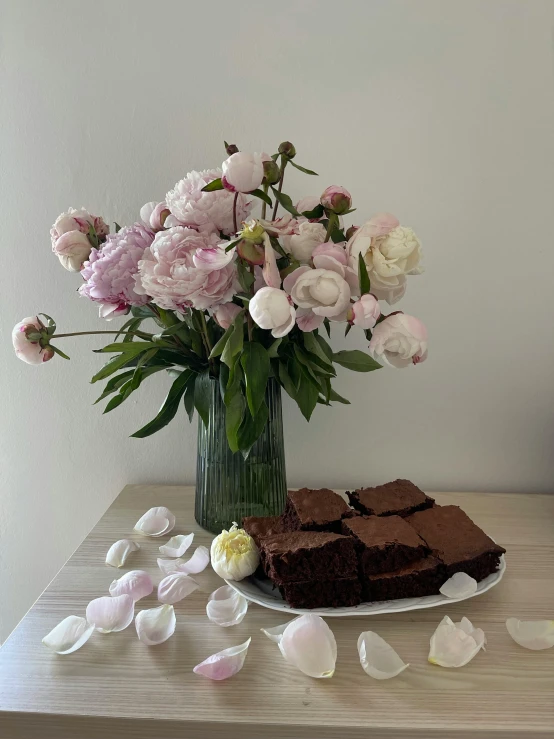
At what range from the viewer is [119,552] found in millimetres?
767

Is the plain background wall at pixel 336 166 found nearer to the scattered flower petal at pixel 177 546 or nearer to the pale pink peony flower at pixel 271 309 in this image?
the scattered flower petal at pixel 177 546

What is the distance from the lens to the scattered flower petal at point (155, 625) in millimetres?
603

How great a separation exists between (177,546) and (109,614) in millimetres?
183

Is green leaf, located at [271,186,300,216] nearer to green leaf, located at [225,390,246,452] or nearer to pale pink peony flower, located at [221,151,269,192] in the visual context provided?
pale pink peony flower, located at [221,151,269,192]

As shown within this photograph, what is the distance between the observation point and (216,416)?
0.79 metres

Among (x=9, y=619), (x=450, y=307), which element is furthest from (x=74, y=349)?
(x=450, y=307)

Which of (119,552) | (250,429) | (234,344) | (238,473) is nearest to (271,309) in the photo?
(234,344)

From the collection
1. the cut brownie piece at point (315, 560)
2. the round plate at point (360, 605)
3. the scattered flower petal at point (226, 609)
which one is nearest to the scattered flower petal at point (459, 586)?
the round plate at point (360, 605)

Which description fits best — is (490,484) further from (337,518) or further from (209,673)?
(209,673)

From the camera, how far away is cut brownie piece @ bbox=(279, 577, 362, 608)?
0.64 m

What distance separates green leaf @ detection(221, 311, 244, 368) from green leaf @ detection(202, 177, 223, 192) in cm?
14

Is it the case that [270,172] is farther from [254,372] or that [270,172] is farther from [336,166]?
[336,166]

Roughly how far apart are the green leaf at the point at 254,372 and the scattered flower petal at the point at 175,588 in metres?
0.21

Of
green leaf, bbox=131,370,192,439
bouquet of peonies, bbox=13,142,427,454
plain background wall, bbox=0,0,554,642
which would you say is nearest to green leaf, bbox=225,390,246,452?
bouquet of peonies, bbox=13,142,427,454
